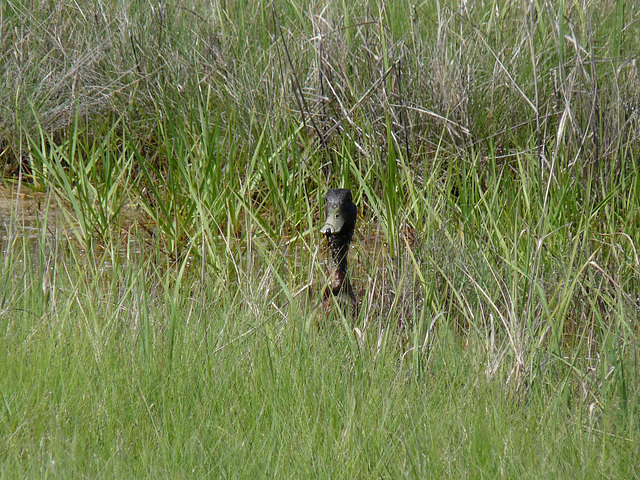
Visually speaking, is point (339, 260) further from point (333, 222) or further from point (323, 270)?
point (323, 270)

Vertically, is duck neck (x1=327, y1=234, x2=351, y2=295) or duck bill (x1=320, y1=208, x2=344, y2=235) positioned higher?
duck bill (x1=320, y1=208, x2=344, y2=235)

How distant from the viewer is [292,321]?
2268 millimetres

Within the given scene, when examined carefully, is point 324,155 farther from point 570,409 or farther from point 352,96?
point 570,409

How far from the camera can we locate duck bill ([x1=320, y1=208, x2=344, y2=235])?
2746 millimetres

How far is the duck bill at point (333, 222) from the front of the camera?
275 cm

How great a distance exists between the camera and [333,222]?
2.77 m

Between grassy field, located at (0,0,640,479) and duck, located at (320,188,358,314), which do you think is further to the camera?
duck, located at (320,188,358,314)

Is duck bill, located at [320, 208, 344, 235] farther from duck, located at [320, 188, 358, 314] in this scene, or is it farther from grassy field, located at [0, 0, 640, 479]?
grassy field, located at [0, 0, 640, 479]

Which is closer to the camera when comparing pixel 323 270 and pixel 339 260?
pixel 339 260

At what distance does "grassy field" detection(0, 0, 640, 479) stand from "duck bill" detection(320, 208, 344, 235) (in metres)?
0.16

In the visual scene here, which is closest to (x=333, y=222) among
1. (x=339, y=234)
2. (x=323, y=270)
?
(x=339, y=234)

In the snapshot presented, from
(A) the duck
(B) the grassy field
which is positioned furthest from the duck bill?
(B) the grassy field

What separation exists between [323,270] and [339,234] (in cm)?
30

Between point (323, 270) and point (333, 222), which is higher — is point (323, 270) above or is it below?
below
